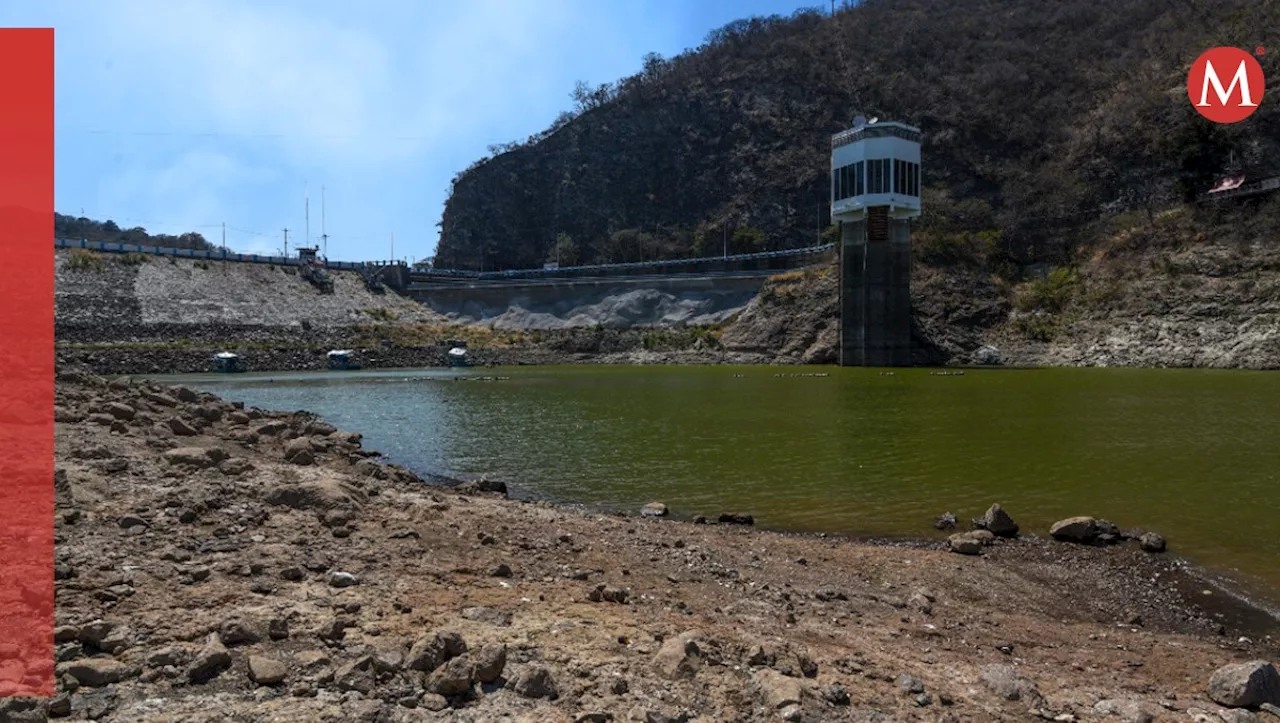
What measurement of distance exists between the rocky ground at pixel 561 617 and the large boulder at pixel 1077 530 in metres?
0.06

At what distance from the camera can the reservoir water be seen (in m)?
15.8

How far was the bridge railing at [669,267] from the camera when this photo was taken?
347ft

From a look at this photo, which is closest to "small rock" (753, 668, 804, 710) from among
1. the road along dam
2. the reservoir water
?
the reservoir water

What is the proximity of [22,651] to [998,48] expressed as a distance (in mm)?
154764

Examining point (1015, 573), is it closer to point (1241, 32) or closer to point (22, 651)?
point (22, 651)

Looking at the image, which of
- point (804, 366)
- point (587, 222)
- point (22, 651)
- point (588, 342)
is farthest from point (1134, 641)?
point (587, 222)

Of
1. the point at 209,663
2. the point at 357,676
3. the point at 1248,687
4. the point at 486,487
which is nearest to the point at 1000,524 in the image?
the point at 1248,687

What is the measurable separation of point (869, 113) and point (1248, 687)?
440 ft

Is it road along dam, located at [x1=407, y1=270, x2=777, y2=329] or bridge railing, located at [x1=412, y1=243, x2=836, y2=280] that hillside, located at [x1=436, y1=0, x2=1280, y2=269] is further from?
road along dam, located at [x1=407, y1=270, x2=777, y2=329]

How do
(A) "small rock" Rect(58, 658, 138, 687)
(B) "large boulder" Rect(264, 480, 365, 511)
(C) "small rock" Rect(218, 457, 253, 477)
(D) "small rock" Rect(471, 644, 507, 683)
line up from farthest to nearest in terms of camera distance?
(C) "small rock" Rect(218, 457, 253, 477)
(B) "large boulder" Rect(264, 480, 365, 511)
(D) "small rock" Rect(471, 644, 507, 683)
(A) "small rock" Rect(58, 658, 138, 687)

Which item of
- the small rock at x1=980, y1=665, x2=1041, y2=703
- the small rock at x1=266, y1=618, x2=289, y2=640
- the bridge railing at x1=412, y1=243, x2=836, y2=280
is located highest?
the bridge railing at x1=412, y1=243, x2=836, y2=280

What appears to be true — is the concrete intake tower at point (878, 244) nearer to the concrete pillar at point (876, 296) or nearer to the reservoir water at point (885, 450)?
the concrete pillar at point (876, 296)

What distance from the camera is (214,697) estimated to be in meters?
5.36

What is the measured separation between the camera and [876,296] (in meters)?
80.4
